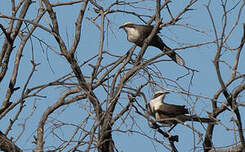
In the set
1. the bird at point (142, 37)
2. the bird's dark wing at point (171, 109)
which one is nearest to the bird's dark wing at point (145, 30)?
the bird at point (142, 37)

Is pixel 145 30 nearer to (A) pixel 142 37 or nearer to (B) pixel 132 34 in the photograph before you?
(A) pixel 142 37

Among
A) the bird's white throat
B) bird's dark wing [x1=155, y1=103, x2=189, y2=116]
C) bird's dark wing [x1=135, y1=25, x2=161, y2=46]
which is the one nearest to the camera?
bird's dark wing [x1=155, y1=103, x2=189, y2=116]

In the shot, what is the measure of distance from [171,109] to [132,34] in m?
1.59

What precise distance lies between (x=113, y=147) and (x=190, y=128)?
87 centimetres

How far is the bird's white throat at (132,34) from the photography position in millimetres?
6426

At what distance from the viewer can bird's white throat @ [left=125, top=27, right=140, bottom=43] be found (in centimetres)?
643

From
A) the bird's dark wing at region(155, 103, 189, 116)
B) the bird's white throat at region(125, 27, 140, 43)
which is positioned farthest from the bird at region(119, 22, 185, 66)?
the bird's dark wing at region(155, 103, 189, 116)

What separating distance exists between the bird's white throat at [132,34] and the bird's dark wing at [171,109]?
Result: 132 cm

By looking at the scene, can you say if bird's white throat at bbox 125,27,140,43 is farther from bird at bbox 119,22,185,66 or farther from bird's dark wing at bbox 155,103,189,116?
bird's dark wing at bbox 155,103,189,116

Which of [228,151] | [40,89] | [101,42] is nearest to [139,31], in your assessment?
[101,42]

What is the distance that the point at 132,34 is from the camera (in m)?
6.58

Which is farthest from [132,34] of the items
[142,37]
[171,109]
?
[171,109]

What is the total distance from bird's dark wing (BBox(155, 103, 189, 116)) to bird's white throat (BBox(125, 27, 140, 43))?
132cm

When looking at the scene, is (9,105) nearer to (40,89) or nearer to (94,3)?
(40,89)
